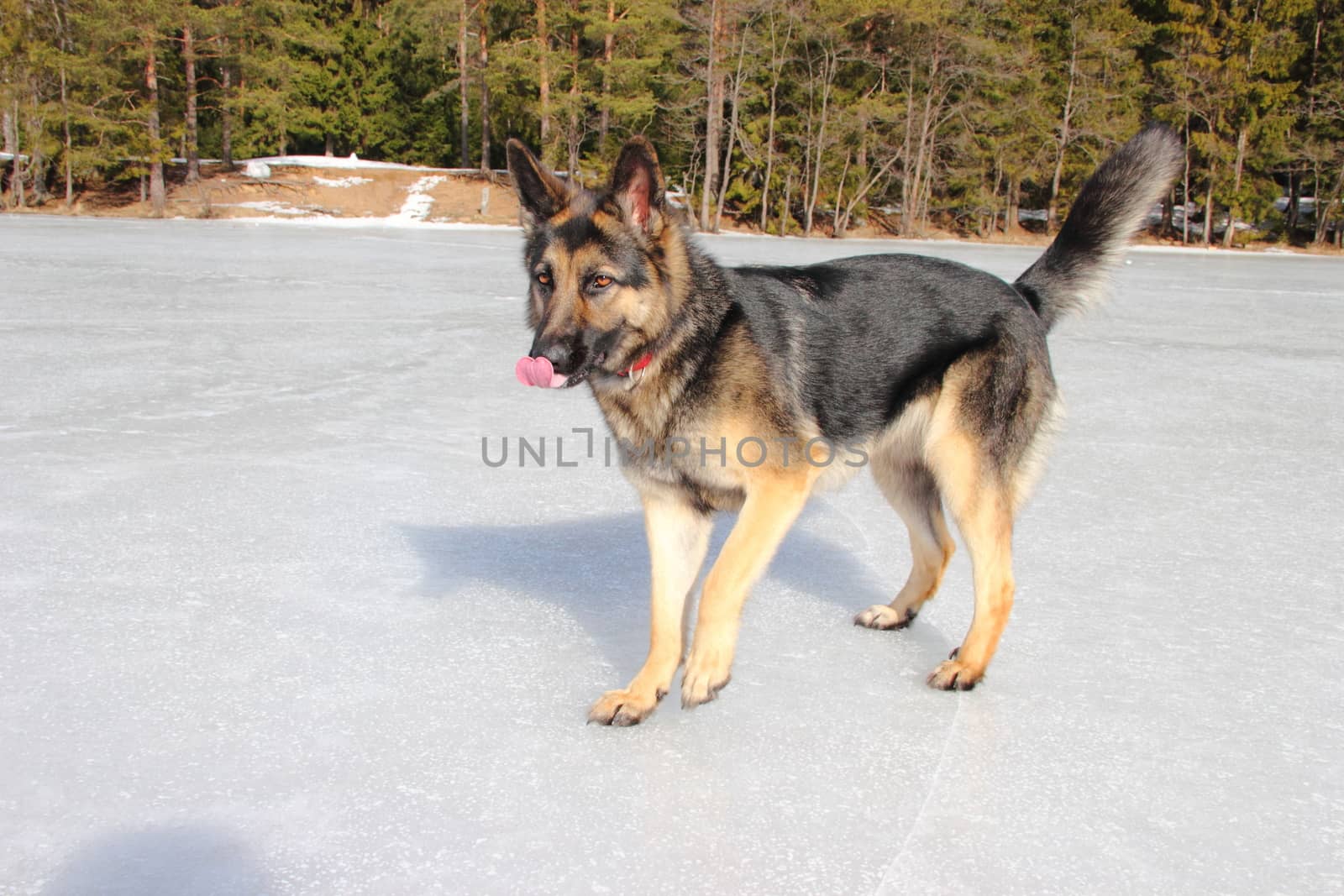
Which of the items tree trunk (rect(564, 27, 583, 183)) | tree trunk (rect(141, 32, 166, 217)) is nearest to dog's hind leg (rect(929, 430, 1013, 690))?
tree trunk (rect(564, 27, 583, 183))

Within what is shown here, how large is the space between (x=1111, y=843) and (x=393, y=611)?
1.99 m

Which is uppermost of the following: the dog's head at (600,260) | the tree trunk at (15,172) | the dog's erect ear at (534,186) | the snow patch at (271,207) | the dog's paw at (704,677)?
the tree trunk at (15,172)

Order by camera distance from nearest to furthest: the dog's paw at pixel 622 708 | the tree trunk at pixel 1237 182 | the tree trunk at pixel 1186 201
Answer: the dog's paw at pixel 622 708 < the tree trunk at pixel 1186 201 < the tree trunk at pixel 1237 182

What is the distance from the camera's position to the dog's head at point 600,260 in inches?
105

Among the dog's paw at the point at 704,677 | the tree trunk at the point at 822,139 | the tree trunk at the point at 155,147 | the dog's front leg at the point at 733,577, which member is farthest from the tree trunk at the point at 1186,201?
the dog's paw at the point at 704,677

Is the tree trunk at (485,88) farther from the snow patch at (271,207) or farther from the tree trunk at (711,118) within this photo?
the tree trunk at (711,118)

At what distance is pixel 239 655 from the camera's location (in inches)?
104

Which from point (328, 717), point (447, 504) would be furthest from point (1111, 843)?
point (447, 504)

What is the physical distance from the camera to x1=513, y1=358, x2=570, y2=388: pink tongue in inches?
98.9

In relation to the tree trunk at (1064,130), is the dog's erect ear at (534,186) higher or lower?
lower

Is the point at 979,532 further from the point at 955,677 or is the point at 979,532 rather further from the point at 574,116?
the point at 574,116

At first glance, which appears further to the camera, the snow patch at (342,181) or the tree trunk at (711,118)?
the snow patch at (342,181)

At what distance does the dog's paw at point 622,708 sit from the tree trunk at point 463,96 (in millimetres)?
42015

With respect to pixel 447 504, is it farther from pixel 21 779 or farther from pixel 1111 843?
pixel 1111 843
